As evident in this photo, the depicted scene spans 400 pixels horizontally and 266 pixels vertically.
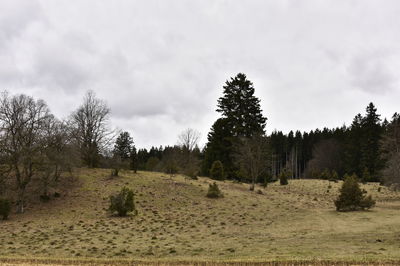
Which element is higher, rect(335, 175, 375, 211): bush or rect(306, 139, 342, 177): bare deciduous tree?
rect(306, 139, 342, 177): bare deciduous tree

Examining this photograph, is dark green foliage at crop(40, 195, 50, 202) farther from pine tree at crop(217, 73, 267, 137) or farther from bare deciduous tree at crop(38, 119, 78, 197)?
pine tree at crop(217, 73, 267, 137)

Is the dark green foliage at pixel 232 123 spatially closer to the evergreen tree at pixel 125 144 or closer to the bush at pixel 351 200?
the evergreen tree at pixel 125 144

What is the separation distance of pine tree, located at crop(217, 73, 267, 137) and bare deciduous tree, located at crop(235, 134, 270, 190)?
10.6 m

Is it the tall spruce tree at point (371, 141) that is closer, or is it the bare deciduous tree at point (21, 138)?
the bare deciduous tree at point (21, 138)

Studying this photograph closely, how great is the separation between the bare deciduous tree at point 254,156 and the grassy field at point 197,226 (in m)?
2.59

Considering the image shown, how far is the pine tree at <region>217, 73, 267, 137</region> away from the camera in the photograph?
5750cm

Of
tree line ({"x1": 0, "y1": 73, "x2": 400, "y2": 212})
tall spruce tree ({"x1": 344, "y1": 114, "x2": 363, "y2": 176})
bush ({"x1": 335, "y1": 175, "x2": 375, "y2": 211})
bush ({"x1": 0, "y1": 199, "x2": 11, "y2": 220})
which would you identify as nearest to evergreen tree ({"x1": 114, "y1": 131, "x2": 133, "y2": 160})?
tree line ({"x1": 0, "y1": 73, "x2": 400, "y2": 212})

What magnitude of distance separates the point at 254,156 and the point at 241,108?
15547mm

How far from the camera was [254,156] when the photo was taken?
45.1 meters

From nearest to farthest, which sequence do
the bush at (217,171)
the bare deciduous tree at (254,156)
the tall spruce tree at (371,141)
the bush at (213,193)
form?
1. the bush at (213,193)
2. the bare deciduous tree at (254,156)
3. the bush at (217,171)
4. the tall spruce tree at (371,141)

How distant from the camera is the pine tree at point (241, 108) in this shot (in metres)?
57.5

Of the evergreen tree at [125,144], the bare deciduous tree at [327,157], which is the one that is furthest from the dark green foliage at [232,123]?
the bare deciduous tree at [327,157]

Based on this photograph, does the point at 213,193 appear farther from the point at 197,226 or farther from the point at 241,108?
the point at 241,108

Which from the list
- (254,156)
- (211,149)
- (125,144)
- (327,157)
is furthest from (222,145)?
(327,157)
